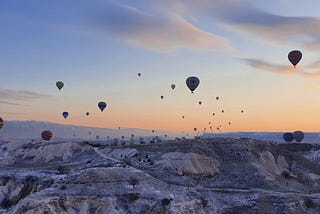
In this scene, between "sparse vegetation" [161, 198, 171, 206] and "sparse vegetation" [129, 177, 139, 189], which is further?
"sparse vegetation" [129, 177, 139, 189]

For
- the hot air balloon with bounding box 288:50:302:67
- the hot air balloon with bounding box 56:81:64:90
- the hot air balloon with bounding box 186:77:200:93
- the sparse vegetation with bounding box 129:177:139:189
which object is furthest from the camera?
the hot air balloon with bounding box 56:81:64:90

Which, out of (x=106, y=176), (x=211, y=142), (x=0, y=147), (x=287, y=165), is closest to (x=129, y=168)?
(x=106, y=176)

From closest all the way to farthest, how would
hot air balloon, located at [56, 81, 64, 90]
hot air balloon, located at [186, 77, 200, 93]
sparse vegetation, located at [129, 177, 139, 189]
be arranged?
sparse vegetation, located at [129, 177, 139, 189], hot air balloon, located at [186, 77, 200, 93], hot air balloon, located at [56, 81, 64, 90]

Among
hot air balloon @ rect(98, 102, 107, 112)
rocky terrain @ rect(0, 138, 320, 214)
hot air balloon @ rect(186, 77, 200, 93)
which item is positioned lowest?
rocky terrain @ rect(0, 138, 320, 214)

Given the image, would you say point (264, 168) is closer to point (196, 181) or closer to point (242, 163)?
point (242, 163)

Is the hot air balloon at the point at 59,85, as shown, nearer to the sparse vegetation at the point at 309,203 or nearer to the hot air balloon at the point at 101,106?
the hot air balloon at the point at 101,106

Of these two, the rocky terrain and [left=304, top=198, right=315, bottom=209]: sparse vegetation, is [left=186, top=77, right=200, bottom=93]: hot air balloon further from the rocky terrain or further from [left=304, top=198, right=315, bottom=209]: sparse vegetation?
[left=304, top=198, right=315, bottom=209]: sparse vegetation

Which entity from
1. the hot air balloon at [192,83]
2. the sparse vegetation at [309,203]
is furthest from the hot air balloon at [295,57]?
the sparse vegetation at [309,203]

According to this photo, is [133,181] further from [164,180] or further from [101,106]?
[101,106]

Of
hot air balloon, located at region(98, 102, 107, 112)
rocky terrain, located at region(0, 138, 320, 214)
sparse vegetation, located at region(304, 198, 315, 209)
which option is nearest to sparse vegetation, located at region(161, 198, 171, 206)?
rocky terrain, located at region(0, 138, 320, 214)
